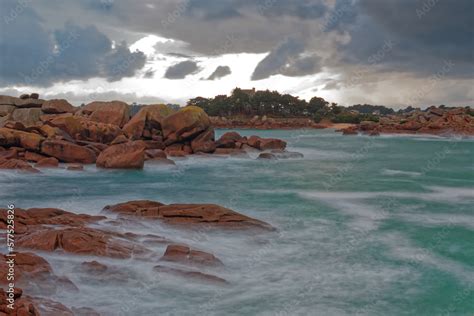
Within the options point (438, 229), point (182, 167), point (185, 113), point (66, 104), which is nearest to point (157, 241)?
point (438, 229)

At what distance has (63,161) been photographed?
29688 mm

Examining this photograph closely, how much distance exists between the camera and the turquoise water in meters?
8.94

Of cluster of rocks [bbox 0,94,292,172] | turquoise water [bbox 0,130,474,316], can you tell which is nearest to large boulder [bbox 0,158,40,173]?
cluster of rocks [bbox 0,94,292,172]

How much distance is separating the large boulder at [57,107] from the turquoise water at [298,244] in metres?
15.4

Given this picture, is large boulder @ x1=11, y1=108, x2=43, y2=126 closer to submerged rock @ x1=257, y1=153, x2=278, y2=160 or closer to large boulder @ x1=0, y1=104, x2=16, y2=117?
large boulder @ x1=0, y1=104, x2=16, y2=117

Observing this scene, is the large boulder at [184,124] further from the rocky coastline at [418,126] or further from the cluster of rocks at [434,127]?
the cluster of rocks at [434,127]

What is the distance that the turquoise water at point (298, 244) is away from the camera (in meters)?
8.94

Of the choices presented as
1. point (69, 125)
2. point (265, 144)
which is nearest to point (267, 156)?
point (265, 144)

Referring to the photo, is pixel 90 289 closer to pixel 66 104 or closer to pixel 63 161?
pixel 63 161

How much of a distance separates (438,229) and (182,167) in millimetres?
17802

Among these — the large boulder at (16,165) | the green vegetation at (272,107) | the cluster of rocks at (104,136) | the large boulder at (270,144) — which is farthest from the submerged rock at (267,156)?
the green vegetation at (272,107)

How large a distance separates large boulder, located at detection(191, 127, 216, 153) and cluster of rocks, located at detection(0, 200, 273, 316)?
20.7 meters

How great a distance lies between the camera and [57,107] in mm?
41250

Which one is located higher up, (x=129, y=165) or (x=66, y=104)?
(x=66, y=104)
